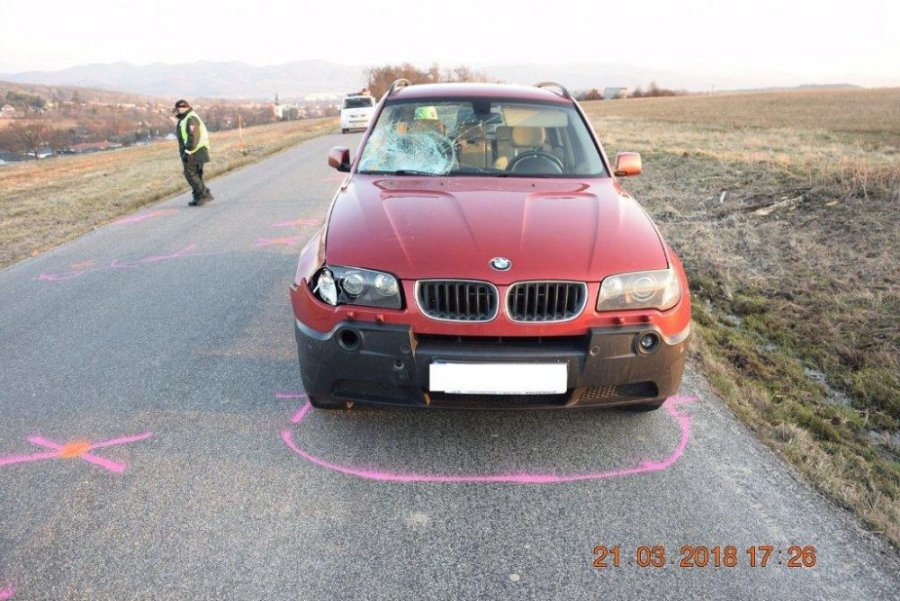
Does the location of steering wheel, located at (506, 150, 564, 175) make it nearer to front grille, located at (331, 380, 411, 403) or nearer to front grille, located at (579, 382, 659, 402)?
front grille, located at (579, 382, 659, 402)

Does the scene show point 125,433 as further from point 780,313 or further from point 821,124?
point 821,124

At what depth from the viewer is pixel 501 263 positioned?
111 inches

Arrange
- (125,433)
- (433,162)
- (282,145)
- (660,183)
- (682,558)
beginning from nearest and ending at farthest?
1. (682,558)
2. (125,433)
3. (433,162)
4. (660,183)
5. (282,145)

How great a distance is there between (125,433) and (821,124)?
106 feet

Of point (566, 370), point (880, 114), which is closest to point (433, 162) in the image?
point (566, 370)

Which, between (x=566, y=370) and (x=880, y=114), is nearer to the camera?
(x=566, y=370)

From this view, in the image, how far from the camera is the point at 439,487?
9.26ft

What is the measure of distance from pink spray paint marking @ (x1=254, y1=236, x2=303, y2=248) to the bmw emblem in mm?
5142

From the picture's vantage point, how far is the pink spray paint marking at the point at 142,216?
9.62m

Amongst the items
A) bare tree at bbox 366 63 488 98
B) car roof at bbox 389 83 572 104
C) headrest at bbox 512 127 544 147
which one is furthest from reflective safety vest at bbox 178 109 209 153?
bare tree at bbox 366 63 488 98

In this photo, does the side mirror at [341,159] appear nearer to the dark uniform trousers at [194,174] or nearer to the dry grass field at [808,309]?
the dry grass field at [808,309]

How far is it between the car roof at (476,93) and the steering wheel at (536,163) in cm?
68

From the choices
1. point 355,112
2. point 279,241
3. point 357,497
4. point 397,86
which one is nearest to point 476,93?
point 397,86

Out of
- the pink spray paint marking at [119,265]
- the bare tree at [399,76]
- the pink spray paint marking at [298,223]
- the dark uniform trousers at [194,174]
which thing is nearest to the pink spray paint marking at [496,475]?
the pink spray paint marking at [119,265]
